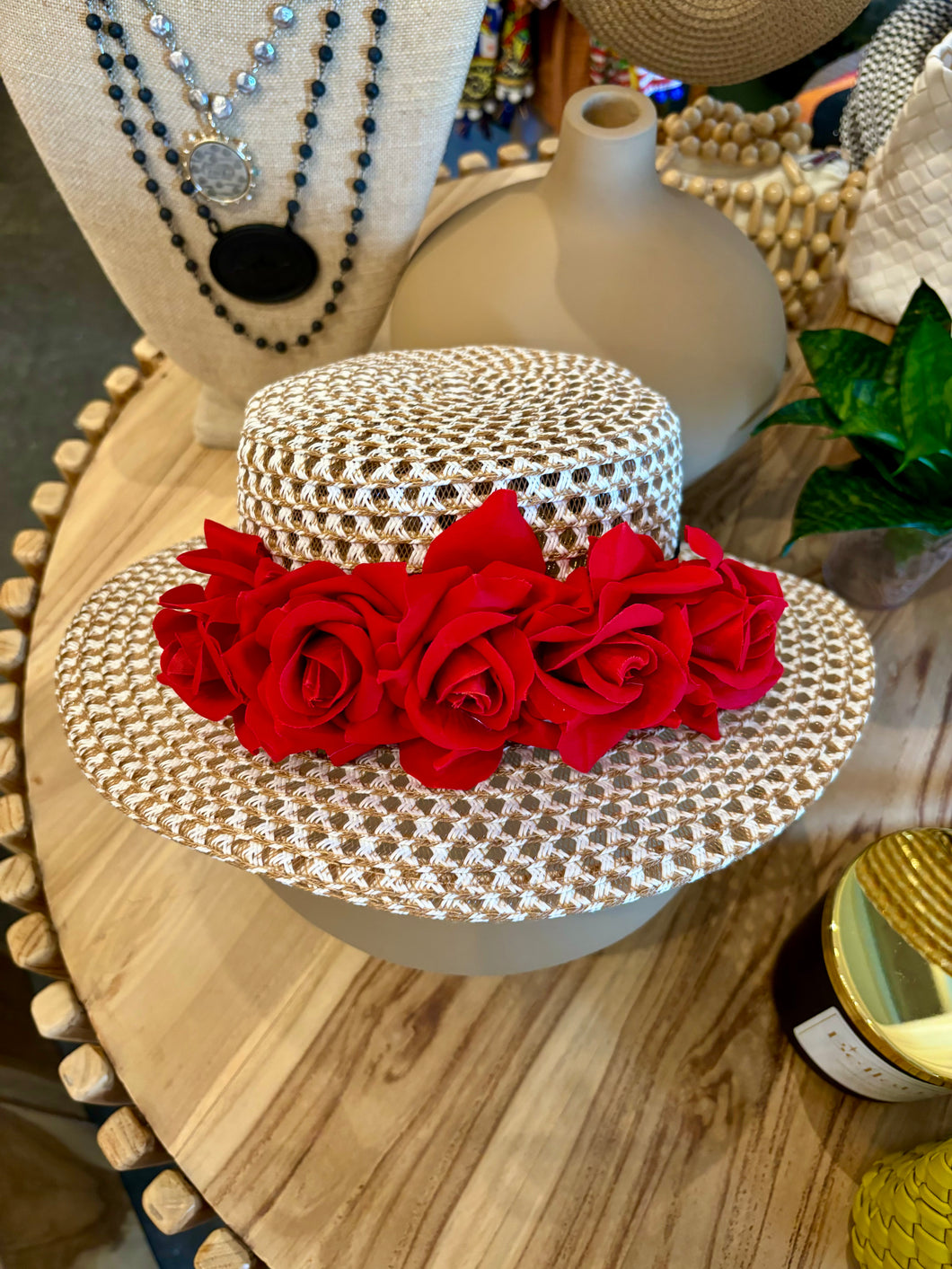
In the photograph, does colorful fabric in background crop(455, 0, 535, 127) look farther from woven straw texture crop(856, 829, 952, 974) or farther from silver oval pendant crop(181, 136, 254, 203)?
woven straw texture crop(856, 829, 952, 974)

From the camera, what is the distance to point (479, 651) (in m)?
0.28

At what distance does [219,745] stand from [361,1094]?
0.21 m

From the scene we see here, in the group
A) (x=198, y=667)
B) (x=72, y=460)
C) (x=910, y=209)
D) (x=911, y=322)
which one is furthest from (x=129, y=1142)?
(x=910, y=209)

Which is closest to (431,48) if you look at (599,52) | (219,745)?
(219,745)

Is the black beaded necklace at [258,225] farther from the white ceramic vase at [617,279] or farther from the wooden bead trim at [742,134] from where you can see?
the wooden bead trim at [742,134]

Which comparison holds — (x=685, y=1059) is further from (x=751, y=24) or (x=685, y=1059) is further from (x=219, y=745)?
(x=751, y=24)

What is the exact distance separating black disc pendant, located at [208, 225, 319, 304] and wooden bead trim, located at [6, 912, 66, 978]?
41 cm

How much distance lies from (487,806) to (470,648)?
0.23 feet

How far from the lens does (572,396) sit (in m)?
0.38

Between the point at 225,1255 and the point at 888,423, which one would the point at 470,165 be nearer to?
the point at 888,423

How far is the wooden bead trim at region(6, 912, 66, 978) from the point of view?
0.47 meters

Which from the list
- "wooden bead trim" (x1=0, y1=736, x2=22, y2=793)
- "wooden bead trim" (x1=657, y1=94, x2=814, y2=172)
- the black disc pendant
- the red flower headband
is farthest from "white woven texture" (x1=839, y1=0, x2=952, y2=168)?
"wooden bead trim" (x1=0, y1=736, x2=22, y2=793)

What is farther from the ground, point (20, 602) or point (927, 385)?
point (927, 385)

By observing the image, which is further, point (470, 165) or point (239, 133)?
point (470, 165)
